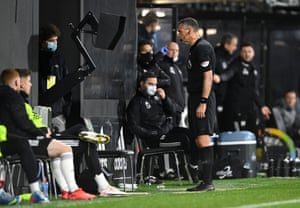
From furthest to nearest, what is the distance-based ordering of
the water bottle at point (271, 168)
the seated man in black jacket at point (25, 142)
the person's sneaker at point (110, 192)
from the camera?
the water bottle at point (271, 168), the person's sneaker at point (110, 192), the seated man in black jacket at point (25, 142)

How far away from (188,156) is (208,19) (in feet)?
19.4

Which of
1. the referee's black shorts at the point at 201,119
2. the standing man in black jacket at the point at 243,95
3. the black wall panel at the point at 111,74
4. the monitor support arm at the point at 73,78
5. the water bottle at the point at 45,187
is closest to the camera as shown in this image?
the water bottle at the point at 45,187

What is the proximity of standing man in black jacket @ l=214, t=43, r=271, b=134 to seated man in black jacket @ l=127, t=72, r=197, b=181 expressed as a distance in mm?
2711

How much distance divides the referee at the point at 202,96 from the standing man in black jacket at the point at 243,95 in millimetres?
5168

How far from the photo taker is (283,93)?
→ 27094mm

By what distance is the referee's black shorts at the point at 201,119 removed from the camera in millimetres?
16609

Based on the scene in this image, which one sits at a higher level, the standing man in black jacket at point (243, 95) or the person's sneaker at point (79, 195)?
the standing man in black jacket at point (243, 95)

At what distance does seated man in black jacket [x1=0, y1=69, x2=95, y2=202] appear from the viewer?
1472 cm

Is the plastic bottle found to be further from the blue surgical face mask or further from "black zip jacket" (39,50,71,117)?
the blue surgical face mask

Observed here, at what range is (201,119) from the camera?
54.4ft

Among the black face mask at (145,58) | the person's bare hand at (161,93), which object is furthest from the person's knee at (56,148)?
the black face mask at (145,58)

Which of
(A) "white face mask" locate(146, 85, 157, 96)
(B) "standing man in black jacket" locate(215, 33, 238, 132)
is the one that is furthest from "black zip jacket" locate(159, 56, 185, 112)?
(B) "standing man in black jacket" locate(215, 33, 238, 132)

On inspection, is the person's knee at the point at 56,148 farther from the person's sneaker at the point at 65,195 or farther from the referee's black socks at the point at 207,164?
the referee's black socks at the point at 207,164

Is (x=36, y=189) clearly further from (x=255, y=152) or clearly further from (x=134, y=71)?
(x=255, y=152)
